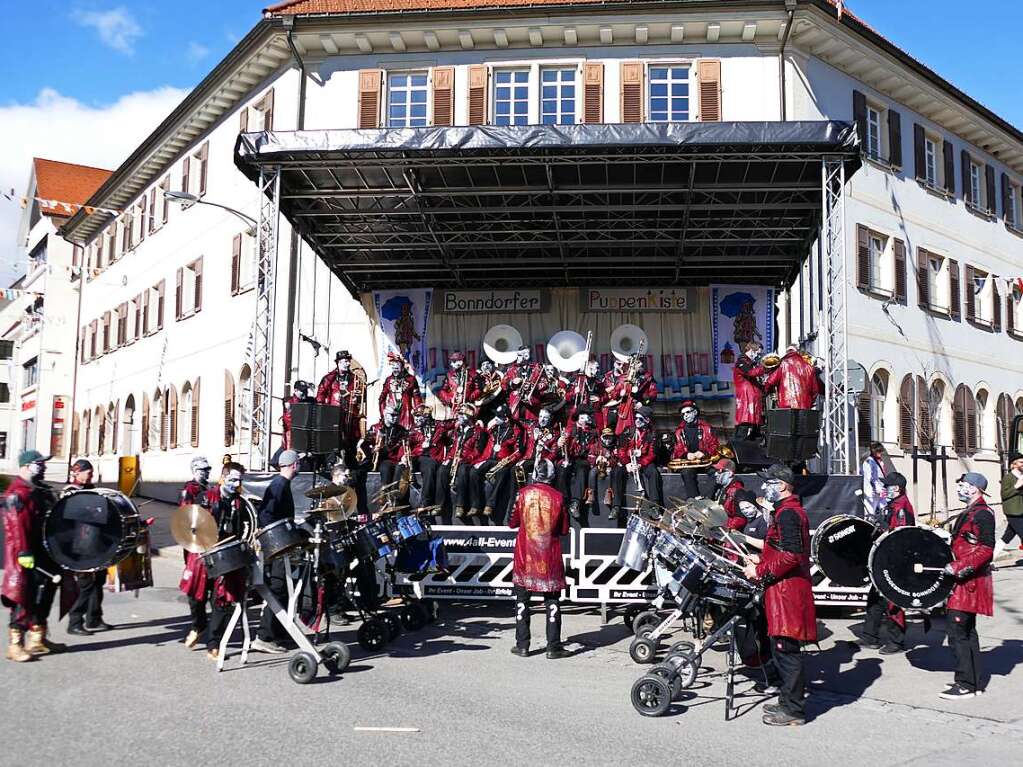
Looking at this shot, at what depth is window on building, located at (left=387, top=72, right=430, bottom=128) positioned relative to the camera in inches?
860

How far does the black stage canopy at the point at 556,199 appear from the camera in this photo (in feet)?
45.6

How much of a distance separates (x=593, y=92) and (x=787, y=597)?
16.2m

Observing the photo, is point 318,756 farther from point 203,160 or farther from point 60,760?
point 203,160

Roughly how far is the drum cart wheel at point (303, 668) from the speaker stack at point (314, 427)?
6.04m

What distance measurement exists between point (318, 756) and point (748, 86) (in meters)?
18.2

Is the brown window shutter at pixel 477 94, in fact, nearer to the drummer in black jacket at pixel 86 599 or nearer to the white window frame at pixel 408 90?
the white window frame at pixel 408 90

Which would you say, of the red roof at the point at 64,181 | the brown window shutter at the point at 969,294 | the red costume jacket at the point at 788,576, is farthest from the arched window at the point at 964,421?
the red roof at the point at 64,181

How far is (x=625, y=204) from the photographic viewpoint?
55.5ft

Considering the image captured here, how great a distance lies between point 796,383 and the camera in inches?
525

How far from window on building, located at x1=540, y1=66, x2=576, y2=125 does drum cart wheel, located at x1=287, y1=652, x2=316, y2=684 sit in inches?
619

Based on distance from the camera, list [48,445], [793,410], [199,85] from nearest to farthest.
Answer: [793,410] → [199,85] → [48,445]

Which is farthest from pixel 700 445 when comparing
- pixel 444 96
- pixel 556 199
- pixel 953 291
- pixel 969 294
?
pixel 969 294

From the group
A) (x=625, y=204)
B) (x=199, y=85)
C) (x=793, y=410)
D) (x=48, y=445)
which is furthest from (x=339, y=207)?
(x=48, y=445)

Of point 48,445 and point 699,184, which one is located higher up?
point 699,184
